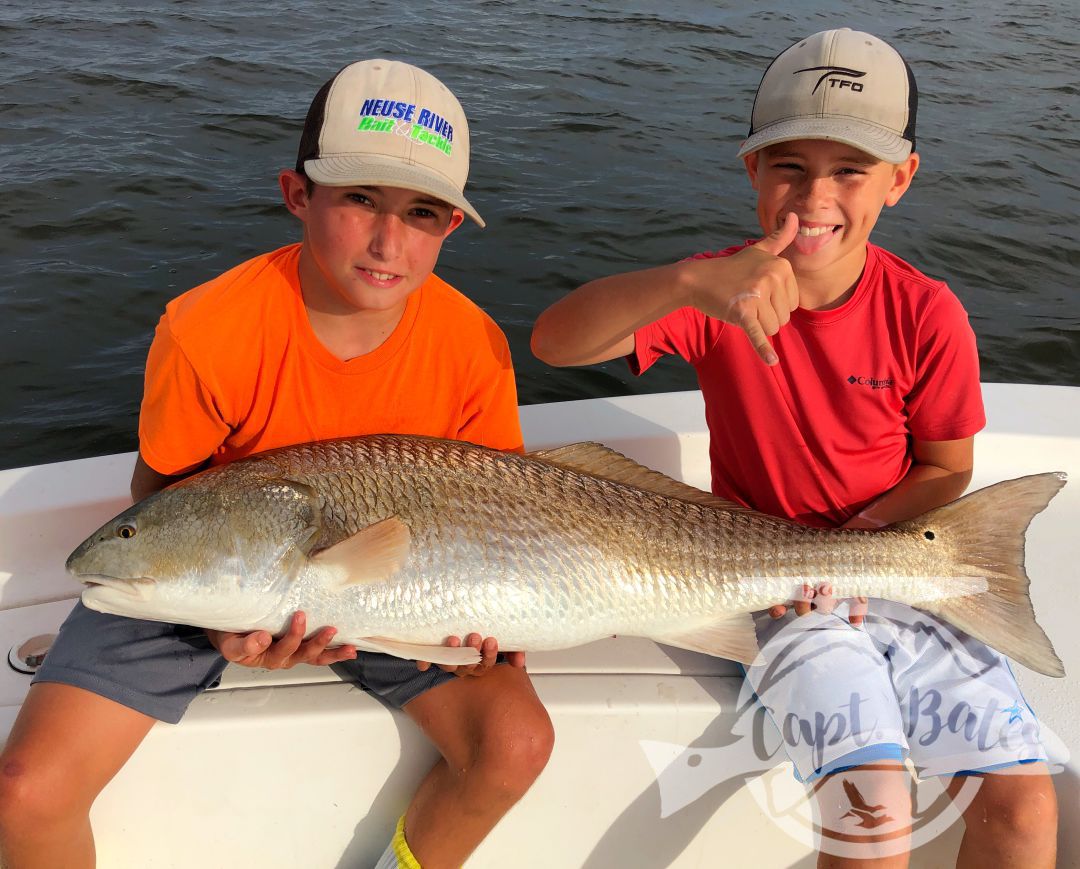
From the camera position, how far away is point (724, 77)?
35.9 ft

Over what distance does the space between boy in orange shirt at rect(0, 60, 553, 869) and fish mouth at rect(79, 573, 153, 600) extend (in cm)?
18

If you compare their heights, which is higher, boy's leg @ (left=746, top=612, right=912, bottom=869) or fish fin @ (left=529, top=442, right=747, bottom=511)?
fish fin @ (left=529, top=442, right=747, bottom=511)

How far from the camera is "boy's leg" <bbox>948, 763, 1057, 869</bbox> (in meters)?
2.00

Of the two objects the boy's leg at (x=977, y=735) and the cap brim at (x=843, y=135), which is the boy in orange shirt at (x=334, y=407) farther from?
the boy's leg at (x=977, y=735)

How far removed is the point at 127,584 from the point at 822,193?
195cm

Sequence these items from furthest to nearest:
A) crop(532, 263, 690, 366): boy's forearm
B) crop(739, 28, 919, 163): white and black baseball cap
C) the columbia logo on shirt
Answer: the columbia logo on shirt → crop(739, 28, 919, 163): white and black baseball cap → crop(532, 263, 690, 366): boy's forearm

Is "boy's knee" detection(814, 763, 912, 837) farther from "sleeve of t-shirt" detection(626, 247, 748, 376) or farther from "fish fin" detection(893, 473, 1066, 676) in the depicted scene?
"sleeve of t-shirt" detection(626, 247, 748, 376)

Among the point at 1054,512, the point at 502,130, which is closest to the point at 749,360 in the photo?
the point at 1054,512

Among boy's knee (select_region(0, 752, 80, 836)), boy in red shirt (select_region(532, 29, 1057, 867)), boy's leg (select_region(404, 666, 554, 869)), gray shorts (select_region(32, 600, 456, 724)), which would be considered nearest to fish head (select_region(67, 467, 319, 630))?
gray shorts (select_region(32, 600, 456, 724))

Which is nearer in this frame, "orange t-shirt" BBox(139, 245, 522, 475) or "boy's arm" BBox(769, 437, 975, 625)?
"orange t-shirt" BBox(139, 245, 522, 475)

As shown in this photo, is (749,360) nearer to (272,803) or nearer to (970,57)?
(272,803)

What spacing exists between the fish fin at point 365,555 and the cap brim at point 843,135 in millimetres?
1349

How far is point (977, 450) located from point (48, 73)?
358 inches

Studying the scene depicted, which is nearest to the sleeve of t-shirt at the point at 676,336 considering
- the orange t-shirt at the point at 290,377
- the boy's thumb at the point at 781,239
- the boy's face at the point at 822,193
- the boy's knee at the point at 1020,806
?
the boy's face at the point at 822,193
